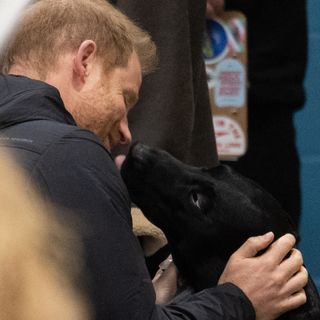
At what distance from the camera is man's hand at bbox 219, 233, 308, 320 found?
207 cm

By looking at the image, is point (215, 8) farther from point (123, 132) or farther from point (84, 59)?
point (84, 59)

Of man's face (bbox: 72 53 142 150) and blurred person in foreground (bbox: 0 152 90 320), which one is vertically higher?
blurred person in foreground (bbox: 0 152 90 320)

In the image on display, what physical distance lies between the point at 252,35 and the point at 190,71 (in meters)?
1.02

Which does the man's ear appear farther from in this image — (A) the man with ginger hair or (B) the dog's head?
(B) the dog's head

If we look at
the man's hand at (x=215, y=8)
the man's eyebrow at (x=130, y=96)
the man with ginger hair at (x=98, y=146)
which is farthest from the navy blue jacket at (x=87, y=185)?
the man's hand at (x=215, y=8)

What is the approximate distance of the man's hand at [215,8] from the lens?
3668 millimetres

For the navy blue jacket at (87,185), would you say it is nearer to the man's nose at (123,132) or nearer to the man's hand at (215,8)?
the man's nose at (123,132)

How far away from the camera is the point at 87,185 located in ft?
5.73

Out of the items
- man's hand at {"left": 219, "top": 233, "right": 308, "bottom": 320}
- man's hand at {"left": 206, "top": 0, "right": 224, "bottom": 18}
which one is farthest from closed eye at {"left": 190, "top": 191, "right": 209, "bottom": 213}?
man's hand at {"left": 206, "top": 0, "right": 224, "bottom": 18}

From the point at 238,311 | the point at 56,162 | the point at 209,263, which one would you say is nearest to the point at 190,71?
the point at 209,263

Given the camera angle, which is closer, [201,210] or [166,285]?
[201,210]

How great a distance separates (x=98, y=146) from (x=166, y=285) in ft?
2.06

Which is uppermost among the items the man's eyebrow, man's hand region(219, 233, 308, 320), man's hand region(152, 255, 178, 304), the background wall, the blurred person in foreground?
the blurred person in foreground

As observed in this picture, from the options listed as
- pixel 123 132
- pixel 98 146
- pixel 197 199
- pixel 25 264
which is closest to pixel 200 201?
pixel 197 199
